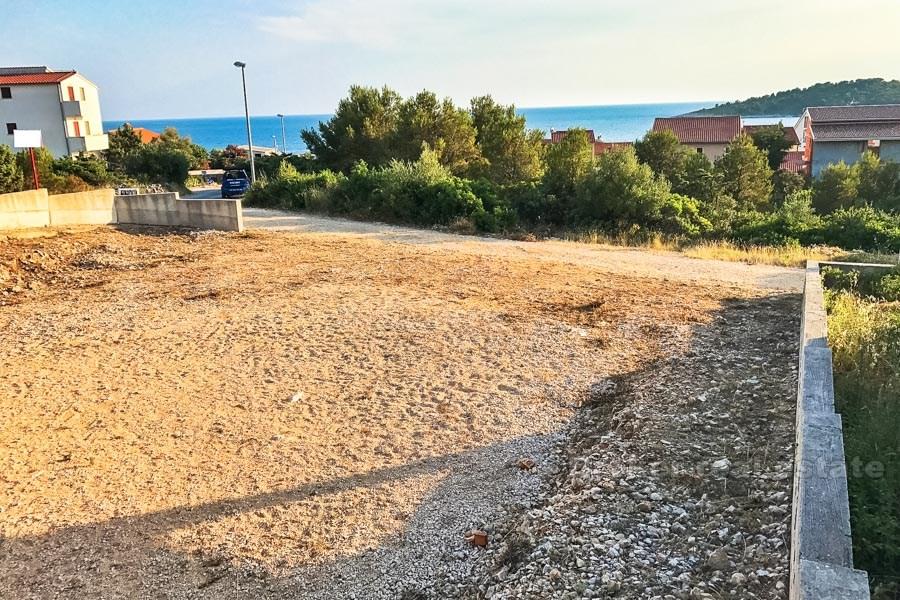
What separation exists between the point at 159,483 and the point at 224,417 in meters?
1.28

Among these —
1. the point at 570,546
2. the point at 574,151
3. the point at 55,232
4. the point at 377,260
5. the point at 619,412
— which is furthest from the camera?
the point at 574,151

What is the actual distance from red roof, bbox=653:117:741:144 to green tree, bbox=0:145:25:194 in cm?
4391

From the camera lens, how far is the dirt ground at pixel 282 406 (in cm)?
480

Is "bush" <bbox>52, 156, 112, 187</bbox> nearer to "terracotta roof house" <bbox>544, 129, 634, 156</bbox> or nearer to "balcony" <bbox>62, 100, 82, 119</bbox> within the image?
"balcony" <bbox>62, 100, 82, 119</bbox>

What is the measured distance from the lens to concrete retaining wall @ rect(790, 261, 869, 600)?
2.86m

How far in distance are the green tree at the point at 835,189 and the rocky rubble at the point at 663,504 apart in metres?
34.5

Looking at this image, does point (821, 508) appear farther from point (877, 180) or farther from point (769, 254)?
point (877, 180)

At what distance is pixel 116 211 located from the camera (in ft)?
62.1

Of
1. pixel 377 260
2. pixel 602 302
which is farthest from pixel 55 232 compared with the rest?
pixel 602 302

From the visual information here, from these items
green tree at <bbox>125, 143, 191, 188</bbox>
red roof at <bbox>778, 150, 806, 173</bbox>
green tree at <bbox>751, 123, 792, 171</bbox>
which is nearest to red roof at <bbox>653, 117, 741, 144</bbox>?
red roof at <bbox>778, 150, 806, 173</bbox>

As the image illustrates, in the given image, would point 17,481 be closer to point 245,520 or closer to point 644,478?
point 245,520

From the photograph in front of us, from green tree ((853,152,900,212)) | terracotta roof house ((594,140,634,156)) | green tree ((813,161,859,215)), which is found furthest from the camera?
green tree ((853,152,900,212))

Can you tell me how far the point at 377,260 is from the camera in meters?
14.2

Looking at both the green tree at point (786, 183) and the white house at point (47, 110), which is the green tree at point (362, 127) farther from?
the white house at point (47, 110)
